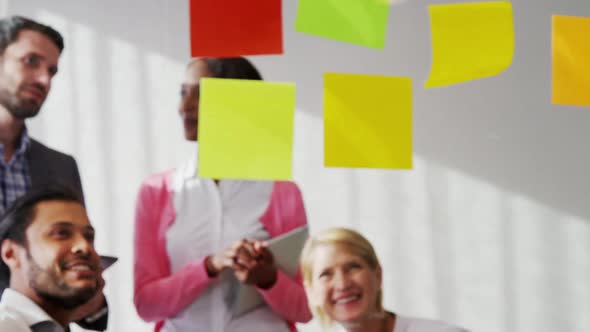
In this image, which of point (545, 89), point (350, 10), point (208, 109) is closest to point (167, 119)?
point (208, 109)

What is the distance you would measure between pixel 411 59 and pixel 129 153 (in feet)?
2.11

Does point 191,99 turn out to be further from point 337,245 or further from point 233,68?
point 337,245

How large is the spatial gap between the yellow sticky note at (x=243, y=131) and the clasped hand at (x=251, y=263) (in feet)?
1.17

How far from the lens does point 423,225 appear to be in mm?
1808

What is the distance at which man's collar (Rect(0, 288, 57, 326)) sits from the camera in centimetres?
156

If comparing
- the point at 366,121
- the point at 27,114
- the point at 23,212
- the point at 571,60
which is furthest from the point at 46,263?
the point at 571,60

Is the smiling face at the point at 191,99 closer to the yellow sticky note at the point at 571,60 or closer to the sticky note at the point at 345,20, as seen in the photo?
the sticky note at the point at 345,20

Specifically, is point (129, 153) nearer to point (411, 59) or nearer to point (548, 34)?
point (411, 59)

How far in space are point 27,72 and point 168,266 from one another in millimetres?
501

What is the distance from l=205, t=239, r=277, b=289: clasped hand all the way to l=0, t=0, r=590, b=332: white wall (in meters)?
0.15

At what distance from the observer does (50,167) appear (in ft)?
5.83

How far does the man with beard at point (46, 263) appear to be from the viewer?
5.26ft

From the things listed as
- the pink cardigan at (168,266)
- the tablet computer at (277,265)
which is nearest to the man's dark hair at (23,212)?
the pink cardigan at (168,266)

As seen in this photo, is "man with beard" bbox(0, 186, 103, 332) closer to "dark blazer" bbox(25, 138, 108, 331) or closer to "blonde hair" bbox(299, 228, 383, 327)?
"dark blazer" bbox(25, 138, 108, 331)
